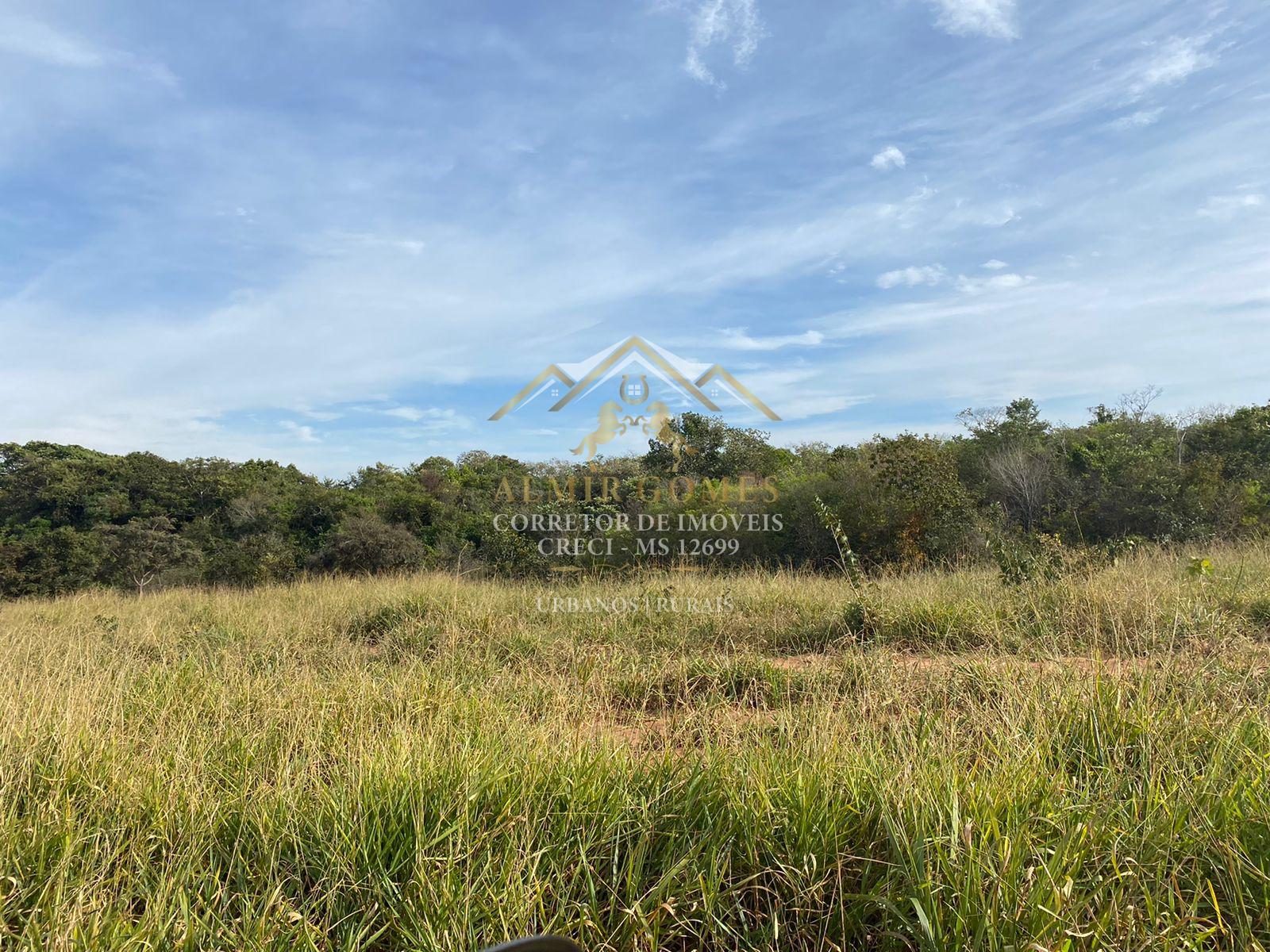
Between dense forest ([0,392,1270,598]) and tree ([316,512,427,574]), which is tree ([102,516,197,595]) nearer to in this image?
dense forest ([0,392,1270,598])

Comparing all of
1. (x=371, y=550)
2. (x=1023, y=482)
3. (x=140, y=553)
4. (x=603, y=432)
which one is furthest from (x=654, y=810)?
(x=140, y=553)

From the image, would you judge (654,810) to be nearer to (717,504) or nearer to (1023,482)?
(717,504)

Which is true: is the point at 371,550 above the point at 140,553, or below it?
above

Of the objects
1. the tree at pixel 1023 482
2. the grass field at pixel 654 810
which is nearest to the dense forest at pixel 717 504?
the tree at pixel 1023 482

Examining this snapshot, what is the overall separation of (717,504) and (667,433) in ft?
8.16

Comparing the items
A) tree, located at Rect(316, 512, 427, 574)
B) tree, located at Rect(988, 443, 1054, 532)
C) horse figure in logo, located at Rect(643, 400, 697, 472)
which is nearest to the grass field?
horse figure in logo, located at Rect(643, 400, 697, 472)

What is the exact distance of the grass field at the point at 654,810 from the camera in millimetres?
2154

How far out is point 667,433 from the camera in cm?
1394

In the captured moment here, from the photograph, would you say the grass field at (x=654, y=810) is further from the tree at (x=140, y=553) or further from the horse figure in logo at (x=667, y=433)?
the tree at (x=140, y=553)

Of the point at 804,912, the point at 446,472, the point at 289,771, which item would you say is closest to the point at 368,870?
the point at 289,771

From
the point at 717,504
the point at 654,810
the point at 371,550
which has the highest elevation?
the point at 717,504

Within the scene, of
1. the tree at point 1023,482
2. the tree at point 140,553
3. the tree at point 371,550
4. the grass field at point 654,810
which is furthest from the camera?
the tree at point 140,553

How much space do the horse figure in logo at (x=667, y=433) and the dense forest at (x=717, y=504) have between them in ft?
0.76

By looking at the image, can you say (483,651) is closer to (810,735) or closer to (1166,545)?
(810,735)
